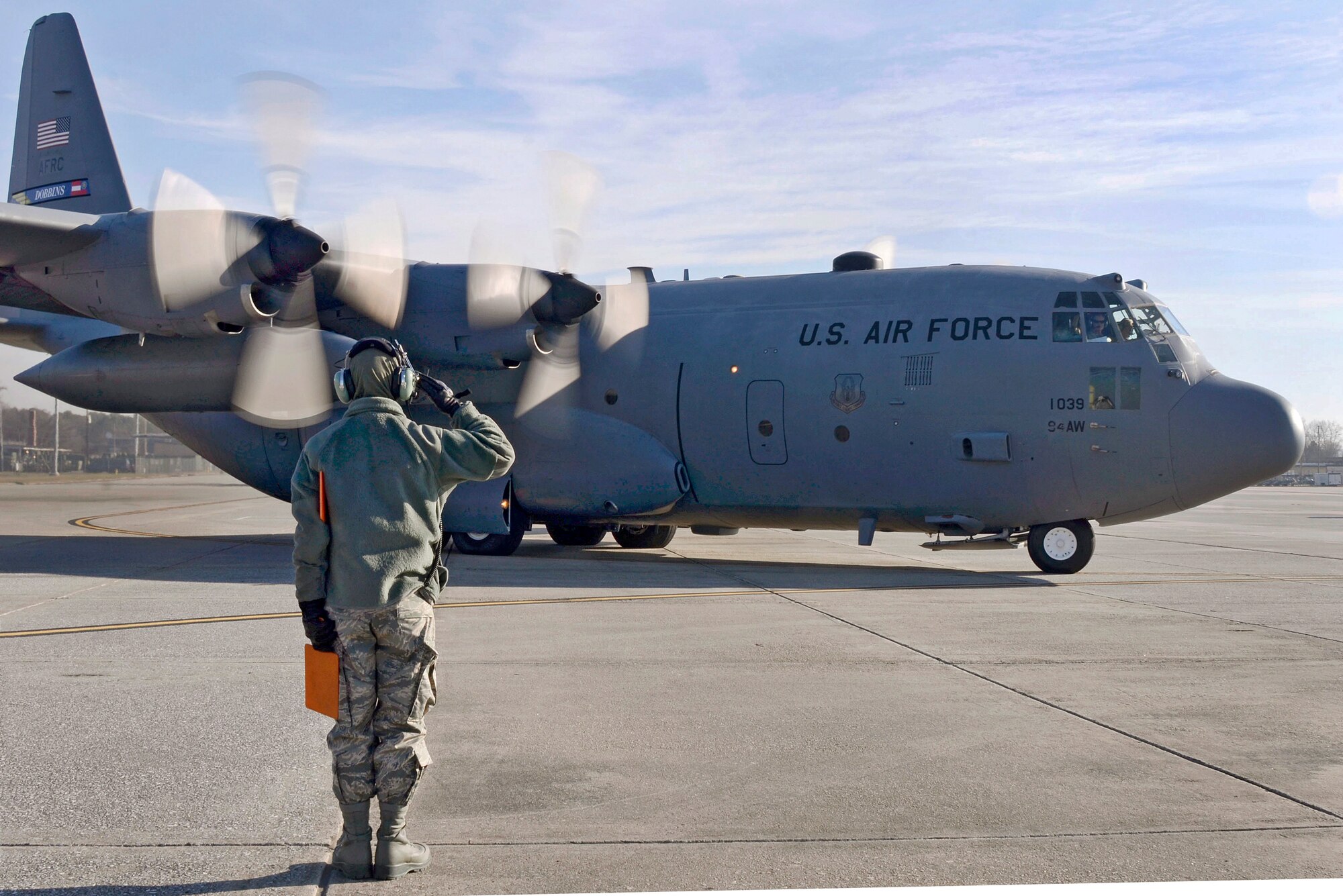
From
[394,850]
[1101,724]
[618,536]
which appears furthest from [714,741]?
[618,536]

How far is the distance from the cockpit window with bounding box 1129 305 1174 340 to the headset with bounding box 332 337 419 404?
11768 mm

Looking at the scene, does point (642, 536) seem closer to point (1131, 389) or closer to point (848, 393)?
point (848, 393)

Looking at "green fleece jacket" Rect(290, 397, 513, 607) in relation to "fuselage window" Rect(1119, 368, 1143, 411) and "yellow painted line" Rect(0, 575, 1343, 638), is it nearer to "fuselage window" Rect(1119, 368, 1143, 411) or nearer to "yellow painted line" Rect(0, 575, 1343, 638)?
"yellow painted line" Rect(0, 575, 1343, 638)

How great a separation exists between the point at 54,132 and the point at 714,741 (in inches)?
732

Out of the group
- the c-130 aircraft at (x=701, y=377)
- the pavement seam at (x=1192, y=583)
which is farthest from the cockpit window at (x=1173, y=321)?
the pavement seam at (x=1192, y=583)

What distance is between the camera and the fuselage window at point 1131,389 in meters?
13.9

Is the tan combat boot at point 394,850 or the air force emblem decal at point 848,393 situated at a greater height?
the air force emblem decal at point 848,393

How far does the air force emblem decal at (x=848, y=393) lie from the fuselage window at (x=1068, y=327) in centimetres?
253

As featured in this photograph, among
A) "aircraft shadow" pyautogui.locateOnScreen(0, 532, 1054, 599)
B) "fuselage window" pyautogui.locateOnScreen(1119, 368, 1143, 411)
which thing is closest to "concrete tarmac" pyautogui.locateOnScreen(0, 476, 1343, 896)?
"aircraft shadow" pyautogui.locateOnScreen(0, 532, 1054, 599)

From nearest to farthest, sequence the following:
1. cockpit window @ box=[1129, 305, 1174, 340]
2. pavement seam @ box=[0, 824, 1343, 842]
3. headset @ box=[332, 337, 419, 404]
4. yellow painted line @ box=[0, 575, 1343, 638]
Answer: pavement seam @ box=[0, 824, 1343, 842] → headset @ box=[332, 337, 419, 404] → yellow painted line @ box=[0, 575, 1343, 638] → cockpit window @ box=[1129, 305, 1174, 340]

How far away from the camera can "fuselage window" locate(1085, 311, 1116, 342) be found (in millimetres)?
14188

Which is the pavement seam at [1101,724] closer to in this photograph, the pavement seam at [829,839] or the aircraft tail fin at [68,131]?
the pavement seam at [829,839]

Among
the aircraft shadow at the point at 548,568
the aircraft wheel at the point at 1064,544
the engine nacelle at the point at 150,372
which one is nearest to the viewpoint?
the aircraft shadow at the point at 548,568

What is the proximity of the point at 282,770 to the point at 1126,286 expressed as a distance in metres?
12.5
